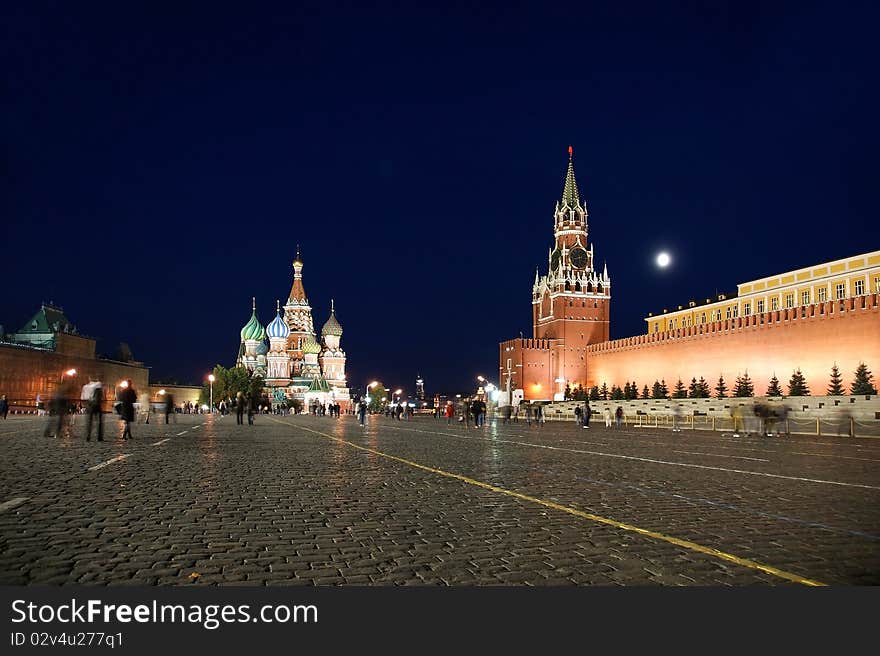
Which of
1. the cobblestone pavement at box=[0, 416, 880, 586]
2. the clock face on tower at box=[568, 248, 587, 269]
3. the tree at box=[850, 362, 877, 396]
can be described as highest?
the clock face on tower at box=[568, 248, 587, 269]

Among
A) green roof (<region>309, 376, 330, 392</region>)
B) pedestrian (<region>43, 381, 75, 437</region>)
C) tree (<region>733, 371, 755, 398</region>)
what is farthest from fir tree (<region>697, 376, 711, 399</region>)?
green roof (<region>309, 376, 330, 392</region>)

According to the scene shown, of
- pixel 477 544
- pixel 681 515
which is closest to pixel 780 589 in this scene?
pixel 477 544

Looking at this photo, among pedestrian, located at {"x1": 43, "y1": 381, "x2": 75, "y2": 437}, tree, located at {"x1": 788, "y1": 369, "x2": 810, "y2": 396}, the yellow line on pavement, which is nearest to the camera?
the yellow line on pavement

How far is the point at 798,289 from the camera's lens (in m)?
60.2

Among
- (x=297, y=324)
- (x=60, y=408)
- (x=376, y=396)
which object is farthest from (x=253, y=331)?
(x=60, y=408)

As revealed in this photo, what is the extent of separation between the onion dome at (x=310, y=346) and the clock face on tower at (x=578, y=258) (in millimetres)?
34413

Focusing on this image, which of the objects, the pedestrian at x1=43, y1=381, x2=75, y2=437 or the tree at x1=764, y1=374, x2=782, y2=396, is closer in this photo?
the pedestrian at x1=43, y1=381, x2=75, y2=437

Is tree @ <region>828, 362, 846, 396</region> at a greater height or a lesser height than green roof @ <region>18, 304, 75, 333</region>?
lesser

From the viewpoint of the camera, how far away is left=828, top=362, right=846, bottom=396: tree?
1722 inches

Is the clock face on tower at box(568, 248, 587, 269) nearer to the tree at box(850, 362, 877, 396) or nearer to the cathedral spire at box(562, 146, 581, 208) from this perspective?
the cathedral spire at box(562, 146, 581, 208)

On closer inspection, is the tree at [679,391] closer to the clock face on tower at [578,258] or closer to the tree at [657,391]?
the tree at [657,391]

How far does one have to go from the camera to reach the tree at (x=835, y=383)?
43750 millimetres

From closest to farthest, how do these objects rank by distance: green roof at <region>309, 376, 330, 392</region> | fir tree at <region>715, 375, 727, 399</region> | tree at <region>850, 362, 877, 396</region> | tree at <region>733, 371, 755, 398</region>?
tree at <region>850, 362, 877, 396</region>
tree at <region>733, 371, 755, 398</region>
fir tree at <region>715, 375, 727, 399</region>
green roof at <region>309, 376, 330, 392</region>

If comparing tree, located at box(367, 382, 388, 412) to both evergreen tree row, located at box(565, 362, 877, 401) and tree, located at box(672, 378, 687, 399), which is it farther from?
tree, located at box(672, 378, 687, 399)
